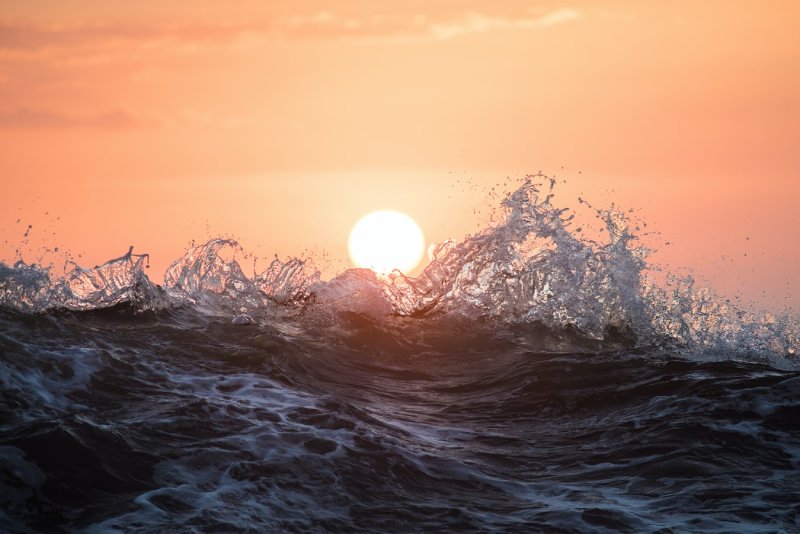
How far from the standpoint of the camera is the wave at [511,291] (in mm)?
15875

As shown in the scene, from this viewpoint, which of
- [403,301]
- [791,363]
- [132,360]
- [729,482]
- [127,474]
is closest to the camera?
[127,474]

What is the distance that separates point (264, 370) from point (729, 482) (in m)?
6.33

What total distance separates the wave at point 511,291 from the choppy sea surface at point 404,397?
45mm

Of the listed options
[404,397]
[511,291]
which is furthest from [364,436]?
[511,291]

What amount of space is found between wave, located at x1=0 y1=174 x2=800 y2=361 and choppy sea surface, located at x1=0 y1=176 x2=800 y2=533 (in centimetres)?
5

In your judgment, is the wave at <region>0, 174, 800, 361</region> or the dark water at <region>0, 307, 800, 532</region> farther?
the wave at <region>0, 174, 800, 361</region>

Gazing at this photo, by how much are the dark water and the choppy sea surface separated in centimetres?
4

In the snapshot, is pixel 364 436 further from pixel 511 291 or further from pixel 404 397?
pixel 511 291

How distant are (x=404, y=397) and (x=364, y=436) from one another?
10.1ft

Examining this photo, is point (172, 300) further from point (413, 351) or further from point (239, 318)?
point (413, 351)

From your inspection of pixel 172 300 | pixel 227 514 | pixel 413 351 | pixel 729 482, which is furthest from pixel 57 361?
pixel 729 482

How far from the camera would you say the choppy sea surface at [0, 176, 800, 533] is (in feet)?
24.7

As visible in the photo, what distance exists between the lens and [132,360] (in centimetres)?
1162

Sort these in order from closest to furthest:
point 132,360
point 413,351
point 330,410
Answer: point 330,410
point 132,360
point 413,351
